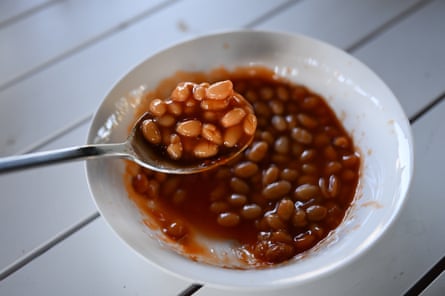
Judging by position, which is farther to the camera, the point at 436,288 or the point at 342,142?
the point at 342,142

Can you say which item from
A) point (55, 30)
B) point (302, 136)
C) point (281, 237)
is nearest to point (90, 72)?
point (55, 30)

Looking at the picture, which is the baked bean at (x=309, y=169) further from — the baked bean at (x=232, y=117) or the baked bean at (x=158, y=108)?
the baked bean at (x=158, y=108)

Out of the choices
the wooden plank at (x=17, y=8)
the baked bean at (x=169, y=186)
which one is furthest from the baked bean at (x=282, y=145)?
the wooden plank at (x=17, y=8)

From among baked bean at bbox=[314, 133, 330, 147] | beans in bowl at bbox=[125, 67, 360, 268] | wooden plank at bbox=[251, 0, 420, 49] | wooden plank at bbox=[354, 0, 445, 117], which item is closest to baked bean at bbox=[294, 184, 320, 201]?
beans in bowl at bbox=[125, 67, 360, 268]

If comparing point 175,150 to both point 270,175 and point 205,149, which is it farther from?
point 270,175

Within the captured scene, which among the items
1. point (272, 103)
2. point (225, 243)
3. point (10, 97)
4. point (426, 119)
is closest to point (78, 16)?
point (10, 97)
